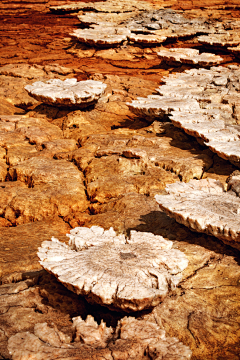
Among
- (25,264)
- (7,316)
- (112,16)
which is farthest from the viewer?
(112,16)

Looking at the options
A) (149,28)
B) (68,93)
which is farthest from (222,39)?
(68,93)

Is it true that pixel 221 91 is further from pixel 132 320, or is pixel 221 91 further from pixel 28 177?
pixel 132 320

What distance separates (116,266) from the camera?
2572 millimetres

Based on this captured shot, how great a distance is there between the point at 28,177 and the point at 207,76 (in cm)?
524

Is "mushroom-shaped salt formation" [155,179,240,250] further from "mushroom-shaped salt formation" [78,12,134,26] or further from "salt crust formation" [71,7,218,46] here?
"mushroom-shaped salt formation" [78,12,134,26]

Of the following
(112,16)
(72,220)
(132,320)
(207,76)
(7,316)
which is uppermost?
(112,16)

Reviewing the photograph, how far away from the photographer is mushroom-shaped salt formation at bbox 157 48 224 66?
32.5 feet

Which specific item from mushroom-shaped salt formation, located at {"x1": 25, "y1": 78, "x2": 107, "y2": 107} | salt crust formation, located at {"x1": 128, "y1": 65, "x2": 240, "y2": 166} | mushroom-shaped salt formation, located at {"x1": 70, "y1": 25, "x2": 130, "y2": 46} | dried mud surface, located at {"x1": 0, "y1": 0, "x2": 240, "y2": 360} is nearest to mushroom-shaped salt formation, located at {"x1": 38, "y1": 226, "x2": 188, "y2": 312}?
dried mud surface, located at {"x1": 0, "y1": 0, "x2": 240, "y2": 360}

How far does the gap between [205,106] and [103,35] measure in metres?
6.63

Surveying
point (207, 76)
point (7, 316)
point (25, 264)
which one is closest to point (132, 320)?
point (7, 316)

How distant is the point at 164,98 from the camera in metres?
7.01

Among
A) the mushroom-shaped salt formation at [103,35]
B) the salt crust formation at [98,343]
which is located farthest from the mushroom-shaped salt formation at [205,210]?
the mushroom-shaped salt formation at [103,35]

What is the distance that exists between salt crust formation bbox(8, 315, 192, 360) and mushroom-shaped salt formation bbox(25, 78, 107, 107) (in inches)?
202

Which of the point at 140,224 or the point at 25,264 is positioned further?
the point at 140,224
